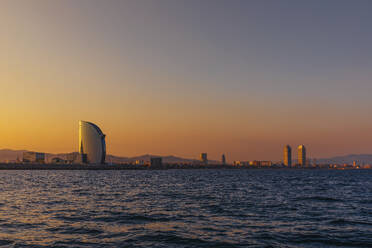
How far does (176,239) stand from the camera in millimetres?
20625

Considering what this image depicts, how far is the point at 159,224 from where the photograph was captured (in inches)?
1015

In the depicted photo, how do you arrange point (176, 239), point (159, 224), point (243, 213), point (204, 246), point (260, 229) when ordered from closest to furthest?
point (204, 246), point (176, 239), point (260, 229), point (159, 224), point (243, 213)

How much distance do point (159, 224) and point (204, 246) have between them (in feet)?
24.9

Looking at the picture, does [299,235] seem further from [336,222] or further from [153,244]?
[153,244]

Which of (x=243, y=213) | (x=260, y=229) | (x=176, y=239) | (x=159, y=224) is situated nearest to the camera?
(x=176, y=239)

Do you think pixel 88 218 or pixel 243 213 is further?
pixel 243 213

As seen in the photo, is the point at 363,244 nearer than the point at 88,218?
Yes

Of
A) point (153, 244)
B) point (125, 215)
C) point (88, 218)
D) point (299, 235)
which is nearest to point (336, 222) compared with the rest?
point (299, 235)

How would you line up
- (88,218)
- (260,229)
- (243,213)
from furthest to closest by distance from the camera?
(243,213) → (88,218) → (260,229)

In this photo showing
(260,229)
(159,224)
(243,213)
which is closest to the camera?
(260,229)

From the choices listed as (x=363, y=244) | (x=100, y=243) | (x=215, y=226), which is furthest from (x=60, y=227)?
(x=363, y=244)

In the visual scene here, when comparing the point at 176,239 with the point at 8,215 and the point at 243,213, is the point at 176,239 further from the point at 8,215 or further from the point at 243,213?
the point at 8,215

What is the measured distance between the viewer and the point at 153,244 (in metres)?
19.5

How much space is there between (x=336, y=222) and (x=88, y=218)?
2167 centimetres
